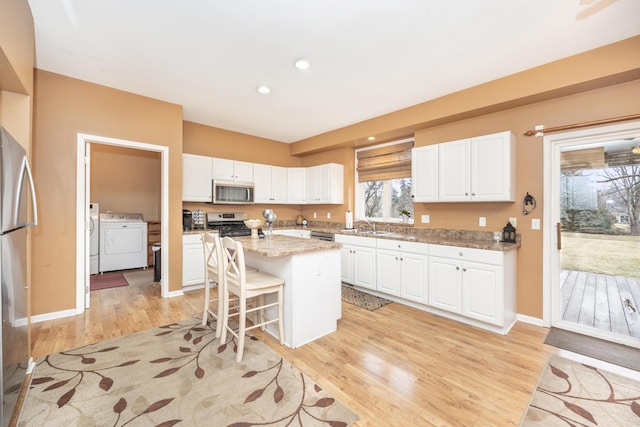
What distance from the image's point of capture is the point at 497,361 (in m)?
2.29

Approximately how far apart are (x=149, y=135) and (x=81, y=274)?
1.87m

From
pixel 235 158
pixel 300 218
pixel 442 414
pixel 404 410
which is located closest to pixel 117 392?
pixel 404 410

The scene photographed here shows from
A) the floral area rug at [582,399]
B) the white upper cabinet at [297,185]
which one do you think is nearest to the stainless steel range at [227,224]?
the white upper cabinet at [297,185]

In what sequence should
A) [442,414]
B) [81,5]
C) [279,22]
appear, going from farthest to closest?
[279,22] → [81,5] → [442,414]

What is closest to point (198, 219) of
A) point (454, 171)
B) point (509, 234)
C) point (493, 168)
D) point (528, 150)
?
point (454, 171)

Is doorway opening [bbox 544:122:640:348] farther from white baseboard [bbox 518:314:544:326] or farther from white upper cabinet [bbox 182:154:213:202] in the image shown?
white upper cabinet [bbox 182:154:213:202]

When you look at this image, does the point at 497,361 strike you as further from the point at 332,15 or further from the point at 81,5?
the point at 81,5

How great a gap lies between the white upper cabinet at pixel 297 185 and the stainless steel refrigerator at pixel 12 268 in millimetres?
4053

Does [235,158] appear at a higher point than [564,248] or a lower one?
higher

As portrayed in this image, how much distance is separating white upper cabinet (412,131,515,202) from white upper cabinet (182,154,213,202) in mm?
3261

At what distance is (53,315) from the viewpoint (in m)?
3.02

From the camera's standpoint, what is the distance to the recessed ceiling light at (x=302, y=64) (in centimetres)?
268

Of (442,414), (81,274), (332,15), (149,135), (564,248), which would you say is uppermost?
(332,15)

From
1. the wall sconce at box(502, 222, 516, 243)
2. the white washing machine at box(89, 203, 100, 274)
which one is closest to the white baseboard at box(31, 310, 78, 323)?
the white washing machine at box(89, 203, 100, 274)
